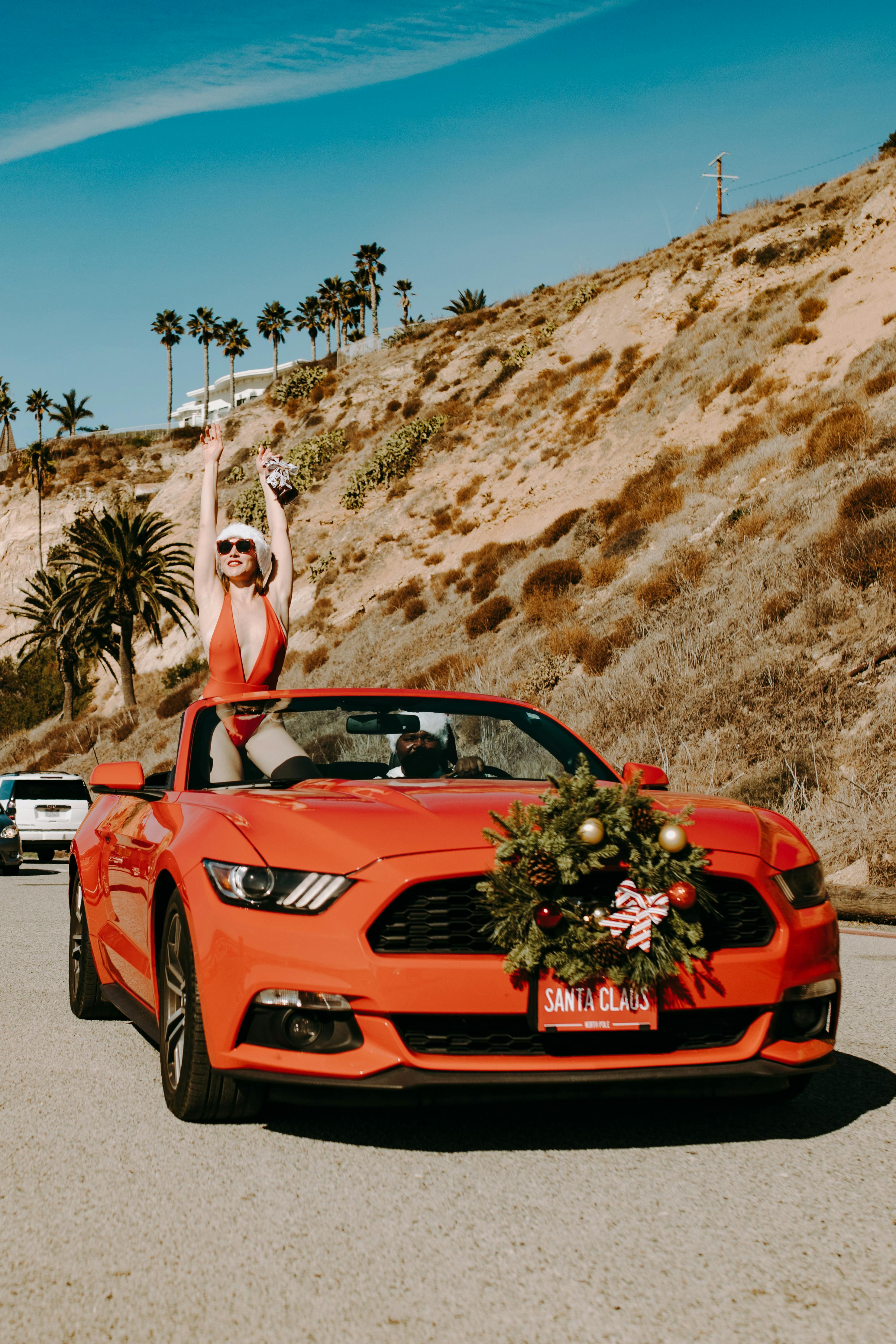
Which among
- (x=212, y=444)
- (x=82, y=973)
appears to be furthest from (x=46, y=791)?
(x=82, y=973)

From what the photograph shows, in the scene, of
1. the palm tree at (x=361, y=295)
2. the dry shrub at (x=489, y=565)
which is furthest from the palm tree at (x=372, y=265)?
the dry shrub at (x=489, y=565)

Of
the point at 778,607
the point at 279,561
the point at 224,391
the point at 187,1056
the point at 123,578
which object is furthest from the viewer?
the point at 224,391

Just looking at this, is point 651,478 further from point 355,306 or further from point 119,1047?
point 355,306

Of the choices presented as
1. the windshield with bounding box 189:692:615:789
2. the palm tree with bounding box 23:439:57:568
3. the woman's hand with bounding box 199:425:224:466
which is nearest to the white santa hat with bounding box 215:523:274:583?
the woman's hand with bounding box 199:425:224:466

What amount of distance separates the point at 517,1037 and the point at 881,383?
27.1 meters

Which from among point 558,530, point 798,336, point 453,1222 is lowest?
point 453,1222

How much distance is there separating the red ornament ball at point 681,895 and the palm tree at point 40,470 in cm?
7024

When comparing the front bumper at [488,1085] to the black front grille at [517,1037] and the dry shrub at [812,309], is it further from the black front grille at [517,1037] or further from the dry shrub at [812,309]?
the dry shrub at [812,309]

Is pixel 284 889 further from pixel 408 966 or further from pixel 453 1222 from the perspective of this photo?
pixel 453 1222

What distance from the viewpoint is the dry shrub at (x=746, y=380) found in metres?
36.2

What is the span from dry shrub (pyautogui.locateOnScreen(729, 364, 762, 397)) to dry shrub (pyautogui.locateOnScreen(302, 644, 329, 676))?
13.4 meters

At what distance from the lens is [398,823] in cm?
423

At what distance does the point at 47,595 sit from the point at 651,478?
34.0 metres

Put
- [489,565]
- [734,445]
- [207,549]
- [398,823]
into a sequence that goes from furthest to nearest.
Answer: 1. [489,565]
2. [734,445]
3. [207,549]
4. [398,823]
